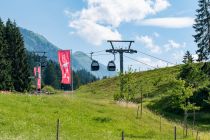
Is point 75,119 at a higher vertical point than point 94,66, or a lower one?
lower

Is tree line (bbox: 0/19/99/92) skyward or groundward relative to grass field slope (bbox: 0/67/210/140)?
skyward

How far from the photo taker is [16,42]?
330 feet

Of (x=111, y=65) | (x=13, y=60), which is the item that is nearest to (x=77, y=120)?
(x=111, y=65)

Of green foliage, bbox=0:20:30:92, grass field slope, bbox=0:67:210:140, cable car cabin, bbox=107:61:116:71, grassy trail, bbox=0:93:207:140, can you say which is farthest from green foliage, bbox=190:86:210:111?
green foliage, bbox=0:20:30:92

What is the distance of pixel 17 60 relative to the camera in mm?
99375

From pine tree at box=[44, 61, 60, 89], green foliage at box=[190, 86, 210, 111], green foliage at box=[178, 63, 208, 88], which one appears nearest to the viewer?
green foliage at box=[178, 63, 208, 88]

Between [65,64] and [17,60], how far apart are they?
171 ft

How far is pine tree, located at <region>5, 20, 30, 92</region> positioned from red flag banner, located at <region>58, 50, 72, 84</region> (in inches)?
1907

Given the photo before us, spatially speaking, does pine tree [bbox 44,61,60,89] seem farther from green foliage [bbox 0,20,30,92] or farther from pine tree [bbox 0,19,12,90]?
pine tree [bbox 0,19,12,90]

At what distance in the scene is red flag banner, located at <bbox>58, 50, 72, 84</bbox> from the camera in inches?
1929

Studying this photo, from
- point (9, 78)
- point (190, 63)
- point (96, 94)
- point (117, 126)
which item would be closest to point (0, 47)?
point (9, 78)

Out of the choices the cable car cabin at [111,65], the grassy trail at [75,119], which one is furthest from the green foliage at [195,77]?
the grassy trail at [75,119]

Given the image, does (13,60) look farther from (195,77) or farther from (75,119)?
(75,119)

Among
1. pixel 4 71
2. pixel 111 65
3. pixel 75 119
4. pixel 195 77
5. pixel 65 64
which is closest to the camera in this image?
pixel 75 119
